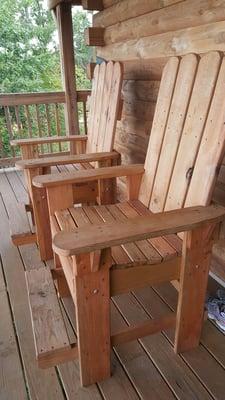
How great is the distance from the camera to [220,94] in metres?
→ 1.18

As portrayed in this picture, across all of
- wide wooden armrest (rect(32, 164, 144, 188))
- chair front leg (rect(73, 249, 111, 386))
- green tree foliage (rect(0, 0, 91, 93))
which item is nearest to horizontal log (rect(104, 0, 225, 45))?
wide wooden armrest (rect(32, 164, 144, 188))

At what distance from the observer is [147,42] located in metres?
1.87

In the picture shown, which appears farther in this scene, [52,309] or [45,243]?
[45,243]

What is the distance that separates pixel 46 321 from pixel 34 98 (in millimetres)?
2855

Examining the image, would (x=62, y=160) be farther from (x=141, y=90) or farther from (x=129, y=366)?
(x=129, y=366)

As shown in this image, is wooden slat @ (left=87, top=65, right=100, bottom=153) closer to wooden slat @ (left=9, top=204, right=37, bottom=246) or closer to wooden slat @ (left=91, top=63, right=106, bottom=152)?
wooden slat @ (left=91, top=63, right=106, bottom=152)

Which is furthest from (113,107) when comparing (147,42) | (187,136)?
(187,136)

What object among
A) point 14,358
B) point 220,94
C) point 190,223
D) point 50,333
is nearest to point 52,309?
point 50,333

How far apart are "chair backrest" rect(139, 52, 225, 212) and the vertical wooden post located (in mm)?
1572

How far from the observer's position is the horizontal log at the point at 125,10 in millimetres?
1738

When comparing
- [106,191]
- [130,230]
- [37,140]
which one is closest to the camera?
[130,230]

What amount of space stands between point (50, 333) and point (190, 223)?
71 centimetres

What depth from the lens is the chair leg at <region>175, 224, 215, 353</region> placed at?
43.5 inches

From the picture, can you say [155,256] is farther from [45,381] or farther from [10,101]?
[10,101]
